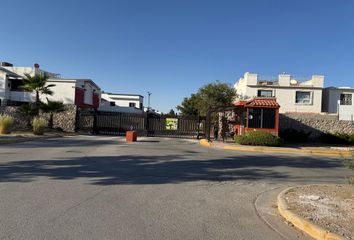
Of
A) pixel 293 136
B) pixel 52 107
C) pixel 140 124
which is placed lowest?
pixel 293 136

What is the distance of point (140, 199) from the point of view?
722 cm

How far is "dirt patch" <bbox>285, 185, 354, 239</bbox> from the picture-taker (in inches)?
218

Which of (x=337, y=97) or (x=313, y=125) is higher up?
(x=337, y=97)

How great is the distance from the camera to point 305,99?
1918 inches

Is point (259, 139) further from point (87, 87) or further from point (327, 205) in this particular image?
point (87, 87)

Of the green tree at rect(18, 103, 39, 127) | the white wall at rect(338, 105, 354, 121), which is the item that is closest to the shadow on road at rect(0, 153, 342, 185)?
the green tree at rect(18, 103, 39, 127)

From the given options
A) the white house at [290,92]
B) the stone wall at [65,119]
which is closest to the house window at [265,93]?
the white house at [290,92]

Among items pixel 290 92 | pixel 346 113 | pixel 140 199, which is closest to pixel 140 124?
pixel 346 113

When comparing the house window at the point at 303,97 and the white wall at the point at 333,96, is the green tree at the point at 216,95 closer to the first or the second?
the house window at the point at 303,97

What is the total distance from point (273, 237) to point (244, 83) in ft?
153

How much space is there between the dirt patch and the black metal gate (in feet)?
74.3

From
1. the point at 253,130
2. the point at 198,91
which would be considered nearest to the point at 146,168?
the point at 253,130

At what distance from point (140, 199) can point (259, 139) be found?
16.2 m

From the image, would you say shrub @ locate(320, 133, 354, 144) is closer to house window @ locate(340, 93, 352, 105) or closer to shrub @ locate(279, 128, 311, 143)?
shrub @ locate(279, 128, 311, 143)
